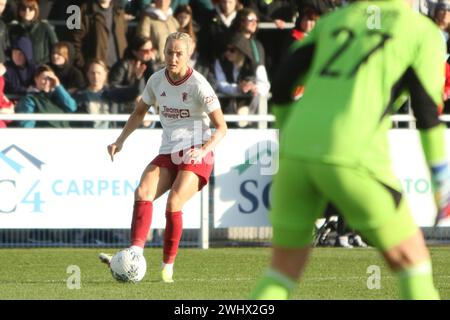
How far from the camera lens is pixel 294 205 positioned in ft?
21.1

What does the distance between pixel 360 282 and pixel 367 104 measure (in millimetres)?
5617

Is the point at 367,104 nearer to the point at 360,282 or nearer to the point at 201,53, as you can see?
the point at 360,282

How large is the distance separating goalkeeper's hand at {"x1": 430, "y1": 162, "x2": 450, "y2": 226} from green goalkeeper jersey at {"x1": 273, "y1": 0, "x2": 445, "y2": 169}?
0.22 metres

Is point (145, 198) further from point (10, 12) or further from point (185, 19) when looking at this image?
point (10, 12)

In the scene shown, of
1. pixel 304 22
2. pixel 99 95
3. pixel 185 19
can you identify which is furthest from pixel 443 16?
pixel 99 95

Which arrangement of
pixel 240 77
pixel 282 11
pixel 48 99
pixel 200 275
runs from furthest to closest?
pixel 282 11
pixel 240 77
pixel 48 99
pixel 200 275

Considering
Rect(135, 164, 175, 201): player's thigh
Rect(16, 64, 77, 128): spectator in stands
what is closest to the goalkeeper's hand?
Rect(135, 164, 175, 201): player's thigh

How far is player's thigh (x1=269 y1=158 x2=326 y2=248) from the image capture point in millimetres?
6383

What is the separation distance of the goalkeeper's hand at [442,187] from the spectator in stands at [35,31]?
11679 millimetres

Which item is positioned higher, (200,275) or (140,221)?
(140,221)

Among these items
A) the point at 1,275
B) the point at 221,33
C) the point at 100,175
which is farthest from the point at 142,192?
the point at 221,33

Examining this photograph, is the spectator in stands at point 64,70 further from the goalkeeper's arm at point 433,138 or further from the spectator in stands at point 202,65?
the goalkeeper's arm at point 433,138

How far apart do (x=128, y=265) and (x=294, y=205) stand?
5.06 meters

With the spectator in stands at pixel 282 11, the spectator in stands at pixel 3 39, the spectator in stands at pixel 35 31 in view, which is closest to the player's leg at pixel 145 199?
the spectator in stands at pixel 3 39
